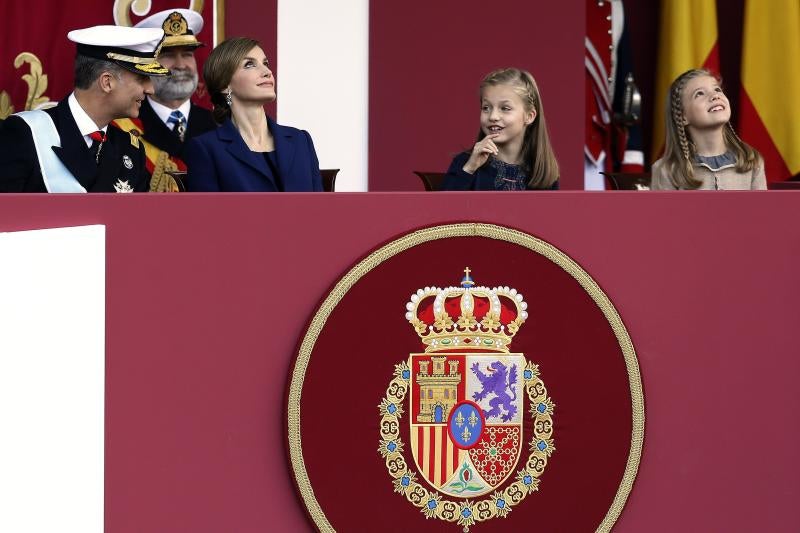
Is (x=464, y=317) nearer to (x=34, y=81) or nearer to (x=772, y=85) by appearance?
(x=34, y=81)

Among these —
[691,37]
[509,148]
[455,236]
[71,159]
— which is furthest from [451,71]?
[455,236]

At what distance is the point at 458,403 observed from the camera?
2602 mm

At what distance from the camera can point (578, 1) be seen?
5.44 meters

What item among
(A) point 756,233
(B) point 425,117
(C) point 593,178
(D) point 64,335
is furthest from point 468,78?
(D) point 64,335

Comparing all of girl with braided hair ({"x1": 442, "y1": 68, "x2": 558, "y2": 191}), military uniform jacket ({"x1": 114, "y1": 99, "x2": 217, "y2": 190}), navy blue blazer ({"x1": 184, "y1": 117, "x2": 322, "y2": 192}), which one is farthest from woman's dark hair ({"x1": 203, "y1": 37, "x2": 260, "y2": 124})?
military uniform jacket ({"x1": 114, "y1": 99, "x2": 217, "y2": 190})

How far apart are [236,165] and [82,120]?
48 centimetres

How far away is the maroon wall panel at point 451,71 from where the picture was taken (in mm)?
5301

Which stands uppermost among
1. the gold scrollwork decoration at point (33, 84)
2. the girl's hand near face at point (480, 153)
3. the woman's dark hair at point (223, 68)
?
the gold scrollwork decoration at point (33, 84)

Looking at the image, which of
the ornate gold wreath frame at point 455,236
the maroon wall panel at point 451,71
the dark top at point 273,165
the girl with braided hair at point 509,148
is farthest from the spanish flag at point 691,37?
the ornate gold wreath frame at point 455,236

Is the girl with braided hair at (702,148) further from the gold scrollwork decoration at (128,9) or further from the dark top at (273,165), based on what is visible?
the gold scrollwork decoration at (128,9)

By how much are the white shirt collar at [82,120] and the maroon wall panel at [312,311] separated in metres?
1.06

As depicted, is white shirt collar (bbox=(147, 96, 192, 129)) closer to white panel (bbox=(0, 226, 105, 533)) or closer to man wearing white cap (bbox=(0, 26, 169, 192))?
man wearing white cap (bbox=(0, 26, 169, 192))

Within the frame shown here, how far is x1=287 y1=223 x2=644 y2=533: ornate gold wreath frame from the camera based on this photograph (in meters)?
2.58

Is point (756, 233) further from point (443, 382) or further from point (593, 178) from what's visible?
point (593, 178)
